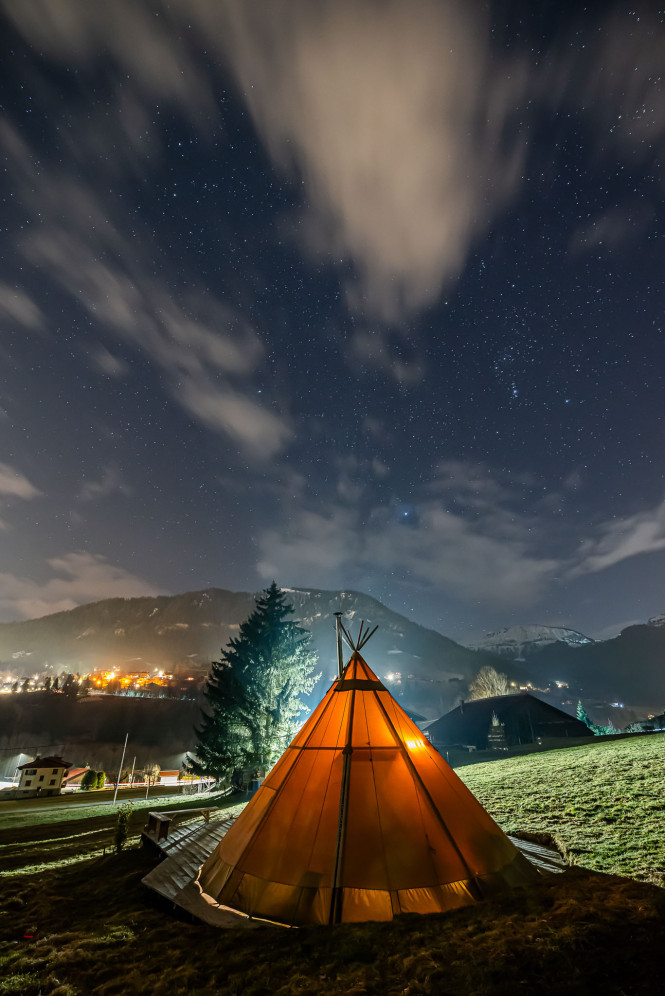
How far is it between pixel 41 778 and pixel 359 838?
179 ft

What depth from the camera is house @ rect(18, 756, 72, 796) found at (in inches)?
1636

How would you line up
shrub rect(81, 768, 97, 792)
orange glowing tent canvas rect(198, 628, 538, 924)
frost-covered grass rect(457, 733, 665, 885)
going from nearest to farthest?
orange glowing tent canvas rect(198, 628, 538, 924) < frost-covered grass rect(457, 733, 665, 885) < shrub rect(81, 768, 97, 792)

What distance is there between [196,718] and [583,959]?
4881 inches

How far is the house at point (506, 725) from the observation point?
126 ft

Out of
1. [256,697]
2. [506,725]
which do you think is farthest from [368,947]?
[506,725]

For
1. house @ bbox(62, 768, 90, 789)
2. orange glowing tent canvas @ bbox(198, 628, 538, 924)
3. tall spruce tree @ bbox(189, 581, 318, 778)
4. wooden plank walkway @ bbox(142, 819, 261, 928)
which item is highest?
tall spruce tree @ bbox(189, 581, 318, 778)

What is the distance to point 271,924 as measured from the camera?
5.24 meters

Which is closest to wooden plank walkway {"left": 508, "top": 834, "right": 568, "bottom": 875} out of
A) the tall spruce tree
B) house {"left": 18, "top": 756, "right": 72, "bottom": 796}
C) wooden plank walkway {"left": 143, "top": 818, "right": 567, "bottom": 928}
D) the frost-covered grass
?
wooden plank walkway {"left": 143, "top": 818, "right": 567, "bottom": 928}

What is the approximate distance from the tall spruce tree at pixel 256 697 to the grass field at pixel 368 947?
1507 centimetres

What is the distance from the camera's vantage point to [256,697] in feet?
74.1

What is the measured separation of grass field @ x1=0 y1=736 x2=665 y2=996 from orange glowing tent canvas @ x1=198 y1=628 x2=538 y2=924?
1.13 ft

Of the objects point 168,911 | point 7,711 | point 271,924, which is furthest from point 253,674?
point 7,711

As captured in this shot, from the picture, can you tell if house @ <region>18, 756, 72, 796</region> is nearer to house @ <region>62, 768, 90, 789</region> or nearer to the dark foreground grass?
house @ <region>62, 768, 90, 789</region>

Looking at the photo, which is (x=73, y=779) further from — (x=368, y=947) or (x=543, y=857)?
(x=368, y=947)
